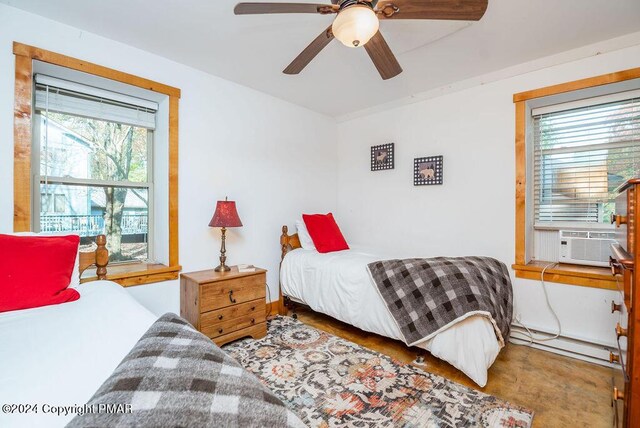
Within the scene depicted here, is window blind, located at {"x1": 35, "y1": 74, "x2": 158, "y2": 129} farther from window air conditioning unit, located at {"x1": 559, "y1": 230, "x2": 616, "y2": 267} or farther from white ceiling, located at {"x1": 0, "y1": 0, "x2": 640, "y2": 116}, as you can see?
window air conditioning unit, located at {"x1": 559, "y1": 230, "x2": 616, "y2": 267}

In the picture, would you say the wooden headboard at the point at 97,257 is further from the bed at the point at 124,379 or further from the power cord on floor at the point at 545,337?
the power cord on floor at the point at 545,337

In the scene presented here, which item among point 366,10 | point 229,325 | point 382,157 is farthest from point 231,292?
point 382,157

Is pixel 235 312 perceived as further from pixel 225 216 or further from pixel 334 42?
pixel 334 42

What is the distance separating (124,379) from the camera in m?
Result: 0.64

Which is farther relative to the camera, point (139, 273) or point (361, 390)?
point (139, 273)

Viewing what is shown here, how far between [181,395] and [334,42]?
233cm

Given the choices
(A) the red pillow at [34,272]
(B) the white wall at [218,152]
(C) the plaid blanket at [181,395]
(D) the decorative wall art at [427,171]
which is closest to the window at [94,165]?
(B) the white wall at [218,152]

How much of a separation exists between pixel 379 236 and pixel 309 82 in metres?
1.93

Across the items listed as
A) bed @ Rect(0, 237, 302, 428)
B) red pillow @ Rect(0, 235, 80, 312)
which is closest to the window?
red pillow @ Rect(0, 235, 80, 312)

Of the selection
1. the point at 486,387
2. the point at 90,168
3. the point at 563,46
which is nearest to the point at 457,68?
the point at 563,46

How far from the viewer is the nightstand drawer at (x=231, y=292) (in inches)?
87.0

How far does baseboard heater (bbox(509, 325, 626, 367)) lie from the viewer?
2135 mm

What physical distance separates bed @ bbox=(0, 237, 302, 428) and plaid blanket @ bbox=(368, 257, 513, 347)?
1540mm

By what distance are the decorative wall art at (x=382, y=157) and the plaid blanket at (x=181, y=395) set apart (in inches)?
118
